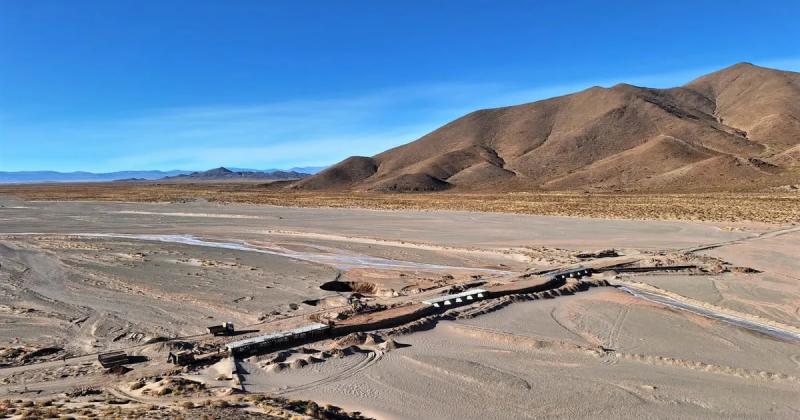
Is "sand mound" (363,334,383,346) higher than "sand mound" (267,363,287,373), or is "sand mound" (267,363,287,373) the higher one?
"sand mound" (363,334,383,346)

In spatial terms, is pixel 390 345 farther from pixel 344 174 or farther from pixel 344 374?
pixel 344 174

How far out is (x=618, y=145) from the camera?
Answer: 132 meters

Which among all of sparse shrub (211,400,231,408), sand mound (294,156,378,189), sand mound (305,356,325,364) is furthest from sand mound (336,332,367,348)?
sand mound (294,156,378,189)

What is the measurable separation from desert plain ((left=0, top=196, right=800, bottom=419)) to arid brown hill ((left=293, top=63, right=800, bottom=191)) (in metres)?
65.5

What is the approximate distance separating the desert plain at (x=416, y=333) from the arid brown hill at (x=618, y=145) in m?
65.5

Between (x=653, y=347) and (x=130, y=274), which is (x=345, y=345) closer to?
(x=653, y=347)

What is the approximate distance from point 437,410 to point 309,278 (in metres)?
11.5

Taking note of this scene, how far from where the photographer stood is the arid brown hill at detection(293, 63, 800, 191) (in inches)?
3514

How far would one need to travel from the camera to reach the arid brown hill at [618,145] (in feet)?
293

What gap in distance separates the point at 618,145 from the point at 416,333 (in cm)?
13188

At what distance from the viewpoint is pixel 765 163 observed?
84.7 meters

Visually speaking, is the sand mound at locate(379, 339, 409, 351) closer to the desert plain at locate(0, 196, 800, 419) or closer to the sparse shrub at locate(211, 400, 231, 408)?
the desert plain at locate(0, 196, 800, 419)

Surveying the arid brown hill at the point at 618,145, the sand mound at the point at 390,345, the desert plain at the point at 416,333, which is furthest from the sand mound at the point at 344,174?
the sand mound at the point at 390,345

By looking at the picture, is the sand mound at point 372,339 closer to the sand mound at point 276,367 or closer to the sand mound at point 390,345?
the sand mound at point 390,345
